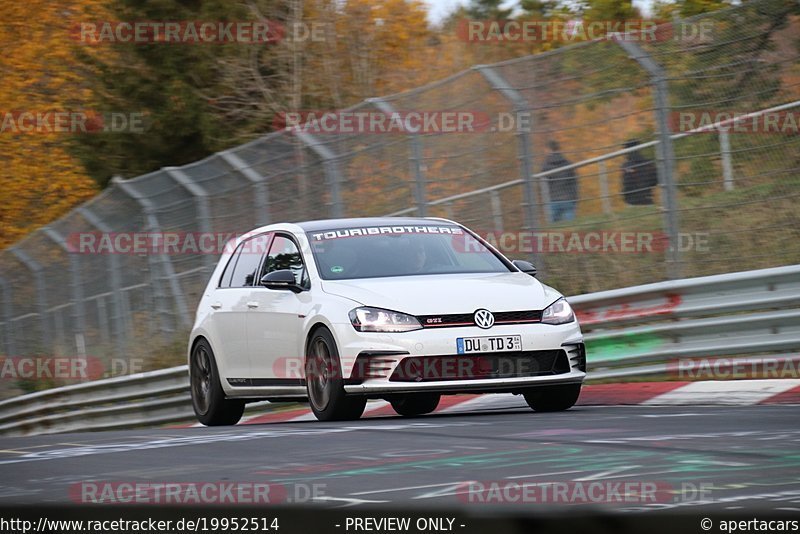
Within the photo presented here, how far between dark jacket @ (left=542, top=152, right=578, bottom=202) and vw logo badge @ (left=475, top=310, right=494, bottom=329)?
332 centimetres

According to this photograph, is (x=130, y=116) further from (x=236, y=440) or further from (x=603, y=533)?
(x=603, y=533)

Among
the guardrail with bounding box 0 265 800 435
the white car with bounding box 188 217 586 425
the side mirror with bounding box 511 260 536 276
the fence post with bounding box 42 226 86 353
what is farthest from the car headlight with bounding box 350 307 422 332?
the fence post with bounding box 42 226 86 353

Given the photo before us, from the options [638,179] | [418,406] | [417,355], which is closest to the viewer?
[417,355]

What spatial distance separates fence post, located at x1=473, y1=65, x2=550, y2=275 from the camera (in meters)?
12.6

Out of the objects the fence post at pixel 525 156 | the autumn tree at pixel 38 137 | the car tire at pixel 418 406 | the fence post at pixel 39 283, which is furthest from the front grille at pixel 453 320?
the autumn tree at pixel 38 137

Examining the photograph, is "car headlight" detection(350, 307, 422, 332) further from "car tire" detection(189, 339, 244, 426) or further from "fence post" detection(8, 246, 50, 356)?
"fence post" detection(8, 246, 50, 356)

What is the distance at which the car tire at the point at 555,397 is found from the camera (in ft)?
31.8

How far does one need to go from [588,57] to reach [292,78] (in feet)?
68.3

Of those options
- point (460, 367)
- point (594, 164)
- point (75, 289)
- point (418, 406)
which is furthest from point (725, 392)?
point (75, 289)

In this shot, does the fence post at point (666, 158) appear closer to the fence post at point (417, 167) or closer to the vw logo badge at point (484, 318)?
the vw logo badge at point (484, 318)

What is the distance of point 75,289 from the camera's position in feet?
71.3

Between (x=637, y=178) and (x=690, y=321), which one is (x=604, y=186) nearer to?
(x=637, y=178)

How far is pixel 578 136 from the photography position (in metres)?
12.3

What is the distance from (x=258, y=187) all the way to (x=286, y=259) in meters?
5.72
